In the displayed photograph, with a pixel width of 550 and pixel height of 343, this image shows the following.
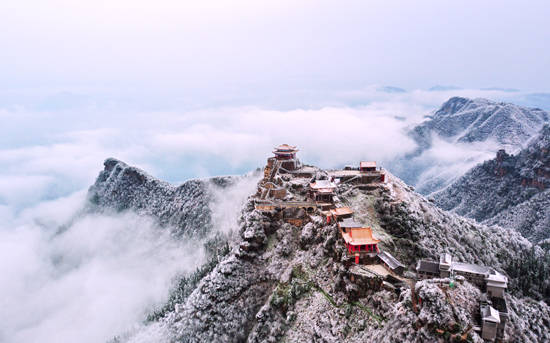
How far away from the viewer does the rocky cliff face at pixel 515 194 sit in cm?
14712

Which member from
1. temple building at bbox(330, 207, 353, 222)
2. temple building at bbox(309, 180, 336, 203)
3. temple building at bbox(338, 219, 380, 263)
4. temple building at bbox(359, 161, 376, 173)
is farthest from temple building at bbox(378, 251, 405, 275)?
temple building at bbox(359, 161, 376, 173)

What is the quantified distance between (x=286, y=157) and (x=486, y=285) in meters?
59.4

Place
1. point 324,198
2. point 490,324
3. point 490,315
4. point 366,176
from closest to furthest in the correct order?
1. point 490,324
2. point 490,315
3. point 324,198
4. point 366,176

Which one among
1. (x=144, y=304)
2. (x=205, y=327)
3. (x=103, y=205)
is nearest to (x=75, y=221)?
(x=103, y=205)

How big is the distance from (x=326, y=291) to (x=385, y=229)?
62.1 ft

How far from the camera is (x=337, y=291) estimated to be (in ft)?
186

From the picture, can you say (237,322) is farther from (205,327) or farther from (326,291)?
(326,291)

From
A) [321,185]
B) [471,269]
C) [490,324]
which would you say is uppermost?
[321,185]

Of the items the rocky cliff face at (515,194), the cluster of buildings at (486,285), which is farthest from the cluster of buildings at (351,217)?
the rocky cliff face at (515,194)

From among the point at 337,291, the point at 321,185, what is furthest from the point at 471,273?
the point at 321,185

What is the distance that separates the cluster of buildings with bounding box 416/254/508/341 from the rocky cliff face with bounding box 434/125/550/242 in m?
109

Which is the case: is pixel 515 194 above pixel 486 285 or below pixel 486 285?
below

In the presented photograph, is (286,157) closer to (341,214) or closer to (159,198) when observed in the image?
(341,214)

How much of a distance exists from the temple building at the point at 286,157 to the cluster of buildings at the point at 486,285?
163 feet
